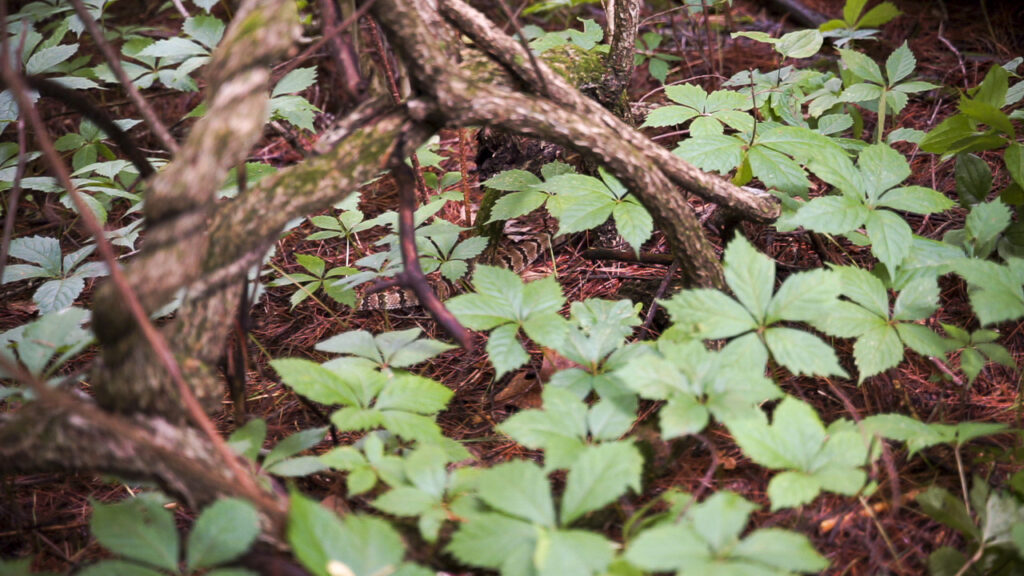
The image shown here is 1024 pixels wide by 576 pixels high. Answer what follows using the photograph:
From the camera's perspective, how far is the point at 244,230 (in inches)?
47.1

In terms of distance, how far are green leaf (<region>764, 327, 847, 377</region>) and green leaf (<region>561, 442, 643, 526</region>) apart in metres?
0.39

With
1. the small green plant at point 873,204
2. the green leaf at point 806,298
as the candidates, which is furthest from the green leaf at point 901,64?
the green leaf at point 806,298

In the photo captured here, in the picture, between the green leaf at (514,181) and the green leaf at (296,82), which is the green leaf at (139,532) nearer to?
the green leaf at (514,181)

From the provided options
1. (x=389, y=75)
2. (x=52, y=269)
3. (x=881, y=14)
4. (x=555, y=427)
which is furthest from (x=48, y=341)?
(x=881, y=14)

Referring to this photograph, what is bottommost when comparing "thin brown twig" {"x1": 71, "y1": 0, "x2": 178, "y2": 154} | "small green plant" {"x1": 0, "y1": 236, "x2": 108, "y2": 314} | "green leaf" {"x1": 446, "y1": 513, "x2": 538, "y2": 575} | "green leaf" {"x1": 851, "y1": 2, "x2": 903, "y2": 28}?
"green leaf" {"x1": 446, "y1": 513, "x2": 538, "y2": 575}

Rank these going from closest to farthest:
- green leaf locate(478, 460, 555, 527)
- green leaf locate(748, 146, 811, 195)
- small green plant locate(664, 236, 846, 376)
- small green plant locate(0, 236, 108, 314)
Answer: green leaf locate(478, 460, 555, 527) < small green plant locate(664, 236, 846, 376) < green leaf locate(748, 146, 811, 195) < small green plant locate(0, 236, 108, 314)

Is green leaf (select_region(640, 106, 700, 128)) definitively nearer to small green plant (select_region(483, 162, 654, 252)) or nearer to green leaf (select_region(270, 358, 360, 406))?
small green plant (select_region(483, 162, 654, 252))

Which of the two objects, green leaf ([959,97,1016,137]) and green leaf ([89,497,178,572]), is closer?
green leaf ([89,497,178,572])

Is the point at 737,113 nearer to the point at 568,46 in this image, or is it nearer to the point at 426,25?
the point at 568,46

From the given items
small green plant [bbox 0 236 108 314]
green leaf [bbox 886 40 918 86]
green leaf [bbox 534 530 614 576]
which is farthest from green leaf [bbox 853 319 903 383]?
small green plant [bbox 0 236 108 314]

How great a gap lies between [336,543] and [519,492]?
1.02ft

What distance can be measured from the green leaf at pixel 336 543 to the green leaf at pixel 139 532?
23 cm

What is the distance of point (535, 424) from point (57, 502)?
128cm

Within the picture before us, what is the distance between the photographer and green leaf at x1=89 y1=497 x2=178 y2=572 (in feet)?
3.45
